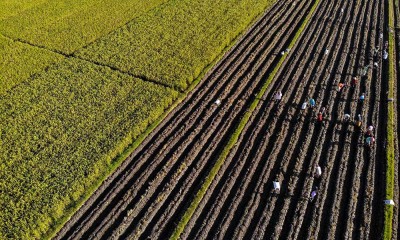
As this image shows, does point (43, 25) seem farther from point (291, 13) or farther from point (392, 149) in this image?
point (392, 149)

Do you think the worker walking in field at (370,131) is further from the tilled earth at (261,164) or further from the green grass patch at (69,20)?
the green grass patch at (69,20)

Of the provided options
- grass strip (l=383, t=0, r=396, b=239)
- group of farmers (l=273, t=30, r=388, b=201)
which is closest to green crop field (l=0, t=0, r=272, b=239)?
group of farmers (l=273, t=30, r=388, b=201)

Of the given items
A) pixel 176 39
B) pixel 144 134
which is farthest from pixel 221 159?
pixel 176 39

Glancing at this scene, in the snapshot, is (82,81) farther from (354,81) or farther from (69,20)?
(354,81)

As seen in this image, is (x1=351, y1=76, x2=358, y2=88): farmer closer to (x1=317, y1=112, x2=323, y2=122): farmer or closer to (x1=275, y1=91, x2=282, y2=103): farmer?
(x1=317, y1=112, x2=323, y2=122): farmer

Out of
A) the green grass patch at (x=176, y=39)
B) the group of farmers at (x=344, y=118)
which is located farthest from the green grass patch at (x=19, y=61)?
the group of farmers at (x=344, y=118)
